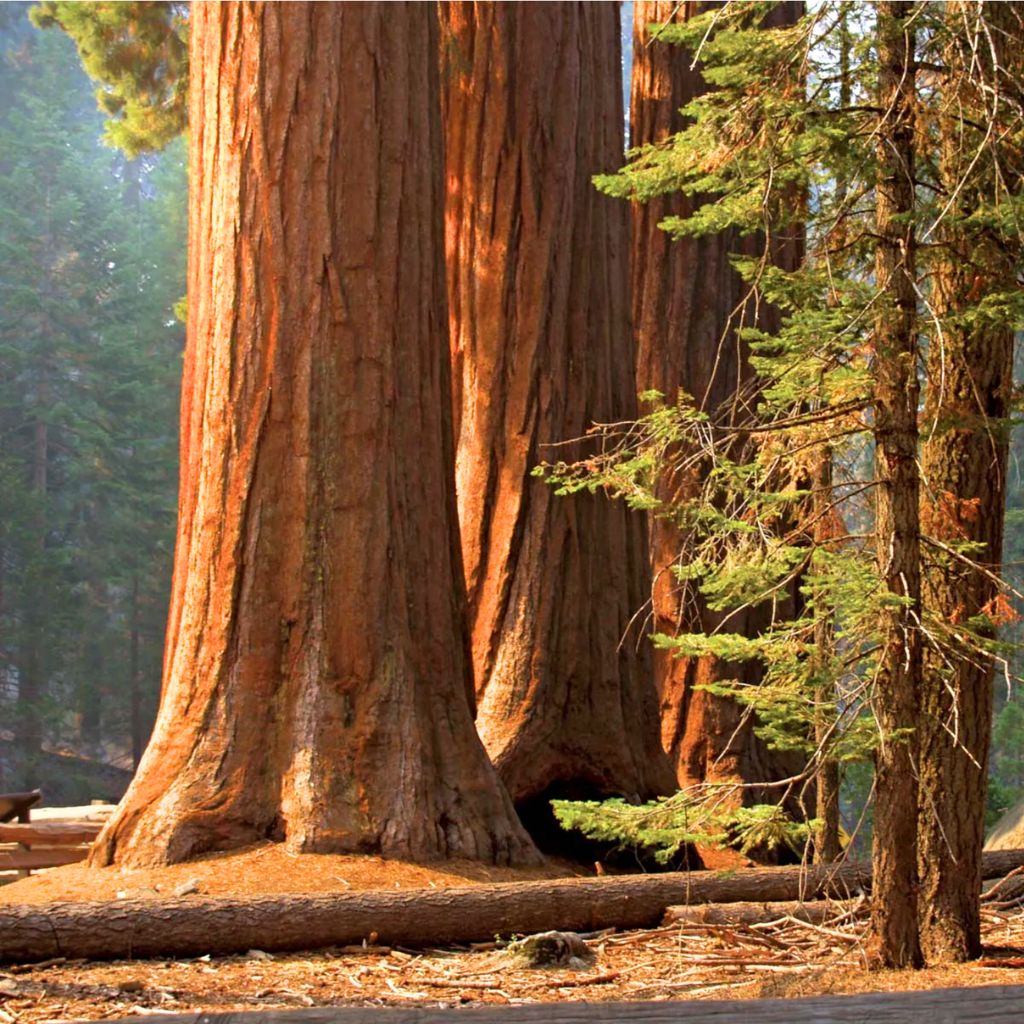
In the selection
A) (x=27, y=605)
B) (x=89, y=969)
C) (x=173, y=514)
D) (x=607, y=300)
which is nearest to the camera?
(x=89, y=969)

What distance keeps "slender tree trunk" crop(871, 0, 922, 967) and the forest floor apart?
0.72 ft

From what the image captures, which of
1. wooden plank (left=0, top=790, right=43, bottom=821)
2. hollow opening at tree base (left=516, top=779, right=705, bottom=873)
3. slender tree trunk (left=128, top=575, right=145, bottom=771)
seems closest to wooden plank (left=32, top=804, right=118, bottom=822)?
wooden plank (left=0, top=790, right=43, bottom=821)

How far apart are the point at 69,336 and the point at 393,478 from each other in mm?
35271

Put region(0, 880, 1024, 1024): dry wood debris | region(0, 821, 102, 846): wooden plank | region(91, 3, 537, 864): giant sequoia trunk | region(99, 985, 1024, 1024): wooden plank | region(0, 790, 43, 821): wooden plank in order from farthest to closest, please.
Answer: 1. region(0, 790, 43, 821): wooden plank
2. region(0, 821, 102, 846): wooden plank
3. region(91, 3, 537, 864): giant sequoia trunk
4. region(0, 880, 1024, 1024): dry wood debris
5. region(99, 985, 1024, 1024): wooden plank

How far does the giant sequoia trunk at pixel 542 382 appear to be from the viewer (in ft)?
27.8

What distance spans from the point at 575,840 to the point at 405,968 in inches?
111

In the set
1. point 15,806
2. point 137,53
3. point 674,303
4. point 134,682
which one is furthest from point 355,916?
point 134,682

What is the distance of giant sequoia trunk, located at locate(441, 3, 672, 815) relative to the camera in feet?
27.8

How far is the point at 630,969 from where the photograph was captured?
5.55 metres

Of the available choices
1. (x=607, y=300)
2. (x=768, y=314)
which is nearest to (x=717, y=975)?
(x=607, y=300)

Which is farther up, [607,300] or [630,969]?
[607,300]

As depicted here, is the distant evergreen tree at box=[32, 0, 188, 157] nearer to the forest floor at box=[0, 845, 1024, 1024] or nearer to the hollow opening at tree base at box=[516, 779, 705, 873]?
the hollow opening at tree base at box=[516, 779, 705, 873]

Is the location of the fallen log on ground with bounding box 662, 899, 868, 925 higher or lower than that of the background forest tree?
lower

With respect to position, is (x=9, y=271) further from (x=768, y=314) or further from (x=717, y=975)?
(x=717, y=975)
